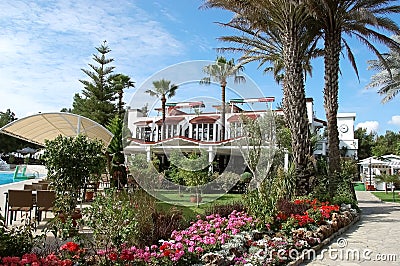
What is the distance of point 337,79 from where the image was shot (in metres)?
13.2

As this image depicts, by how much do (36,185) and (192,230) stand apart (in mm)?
6200

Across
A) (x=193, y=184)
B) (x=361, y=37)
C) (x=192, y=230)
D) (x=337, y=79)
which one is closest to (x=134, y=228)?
(x=192, y=230)

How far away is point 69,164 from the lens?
8.04 meters

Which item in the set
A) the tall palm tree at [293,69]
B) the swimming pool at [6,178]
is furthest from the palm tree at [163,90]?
the swimming pool at [6,178]

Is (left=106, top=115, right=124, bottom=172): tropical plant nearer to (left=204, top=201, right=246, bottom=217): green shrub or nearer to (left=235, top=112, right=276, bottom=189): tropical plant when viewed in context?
(left=235, top=112, right=276, bottom=189): tropical plant

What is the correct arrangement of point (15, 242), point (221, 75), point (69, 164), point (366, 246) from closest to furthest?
point (15, 242)
point (366, 246)
point (69, 164)
point (221, 75)

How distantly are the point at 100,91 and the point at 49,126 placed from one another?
19.9 m

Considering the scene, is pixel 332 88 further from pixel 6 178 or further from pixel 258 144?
pixel 6 178

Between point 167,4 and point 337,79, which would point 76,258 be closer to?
point 167,4

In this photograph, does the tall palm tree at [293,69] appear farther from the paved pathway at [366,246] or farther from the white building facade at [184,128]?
the paved pathway at [366,246]

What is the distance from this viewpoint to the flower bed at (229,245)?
4.13 m

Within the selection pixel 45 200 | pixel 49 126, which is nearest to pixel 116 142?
pixel 49 126

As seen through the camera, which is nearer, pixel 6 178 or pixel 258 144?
pixel 258 144

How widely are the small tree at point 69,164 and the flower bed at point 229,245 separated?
9.26 ft
